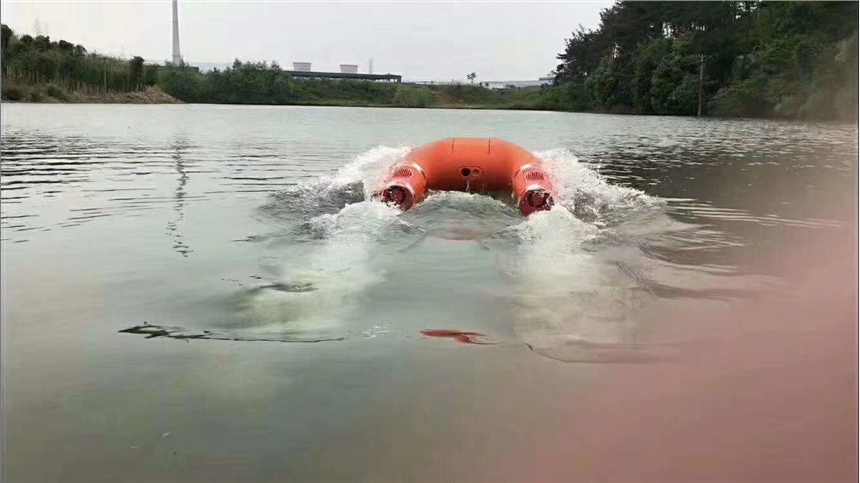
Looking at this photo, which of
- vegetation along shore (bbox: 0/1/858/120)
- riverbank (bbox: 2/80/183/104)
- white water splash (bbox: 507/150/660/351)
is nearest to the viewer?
white water splash (bbox: 507/150/660/351)

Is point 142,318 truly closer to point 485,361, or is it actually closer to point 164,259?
point 164,259

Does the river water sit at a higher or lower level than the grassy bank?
lower

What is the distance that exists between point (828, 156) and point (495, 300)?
1267cm

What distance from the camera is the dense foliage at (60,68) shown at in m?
37.7

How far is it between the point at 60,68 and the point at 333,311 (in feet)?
136

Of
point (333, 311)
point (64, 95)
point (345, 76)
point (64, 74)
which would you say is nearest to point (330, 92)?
point (345, 76)

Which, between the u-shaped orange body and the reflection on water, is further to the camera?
the u-shaped orange body

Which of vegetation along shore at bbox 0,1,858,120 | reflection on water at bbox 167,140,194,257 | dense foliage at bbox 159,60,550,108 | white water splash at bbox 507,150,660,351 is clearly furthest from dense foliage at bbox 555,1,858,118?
white water splash at bbox 507,150,660,351

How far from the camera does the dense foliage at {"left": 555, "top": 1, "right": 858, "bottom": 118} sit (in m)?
34.8

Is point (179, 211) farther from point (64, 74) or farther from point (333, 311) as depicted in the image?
point (64, 74)

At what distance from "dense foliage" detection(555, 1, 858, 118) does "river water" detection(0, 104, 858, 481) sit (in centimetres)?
3029

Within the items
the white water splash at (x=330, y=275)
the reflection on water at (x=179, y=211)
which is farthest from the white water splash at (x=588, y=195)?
the reflection on water at (x=179, y=211)

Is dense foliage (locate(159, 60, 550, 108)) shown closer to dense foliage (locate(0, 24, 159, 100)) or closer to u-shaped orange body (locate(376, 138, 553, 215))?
dense foliage (locate(0, 24, 159, 100))

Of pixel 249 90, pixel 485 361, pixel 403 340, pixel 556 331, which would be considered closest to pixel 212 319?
pixel 403 340
